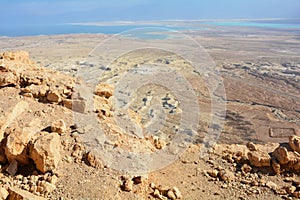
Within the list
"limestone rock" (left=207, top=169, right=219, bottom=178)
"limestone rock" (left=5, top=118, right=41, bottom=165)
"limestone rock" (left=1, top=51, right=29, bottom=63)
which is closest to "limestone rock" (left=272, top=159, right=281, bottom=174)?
"limestone rock" (left=207, top=169, right=219, bottom=178)

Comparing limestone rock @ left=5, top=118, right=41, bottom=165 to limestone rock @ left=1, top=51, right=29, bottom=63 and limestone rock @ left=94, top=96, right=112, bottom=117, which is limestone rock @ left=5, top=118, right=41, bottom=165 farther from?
limestone rock @ left=1, top=51, right=29, bottom=63

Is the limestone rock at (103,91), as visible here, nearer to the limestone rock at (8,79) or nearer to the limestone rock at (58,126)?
the limestone rock at (8,79)

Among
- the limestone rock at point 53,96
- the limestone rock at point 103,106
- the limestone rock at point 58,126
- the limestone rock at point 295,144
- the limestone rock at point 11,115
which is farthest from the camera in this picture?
the limestone rock at point 103,106

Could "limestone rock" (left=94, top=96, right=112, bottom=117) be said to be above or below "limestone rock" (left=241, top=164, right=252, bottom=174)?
above

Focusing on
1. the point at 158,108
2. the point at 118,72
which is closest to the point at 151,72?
the point at 118,72

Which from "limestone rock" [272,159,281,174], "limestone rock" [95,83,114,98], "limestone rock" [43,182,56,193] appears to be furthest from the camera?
"limestone rock" [95,83,114,98]

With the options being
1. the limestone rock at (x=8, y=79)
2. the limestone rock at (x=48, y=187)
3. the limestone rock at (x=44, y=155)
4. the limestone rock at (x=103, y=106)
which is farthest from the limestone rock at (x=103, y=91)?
the limestone rock at (x=48, y=187)

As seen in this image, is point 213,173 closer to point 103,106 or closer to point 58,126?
point 103,106
